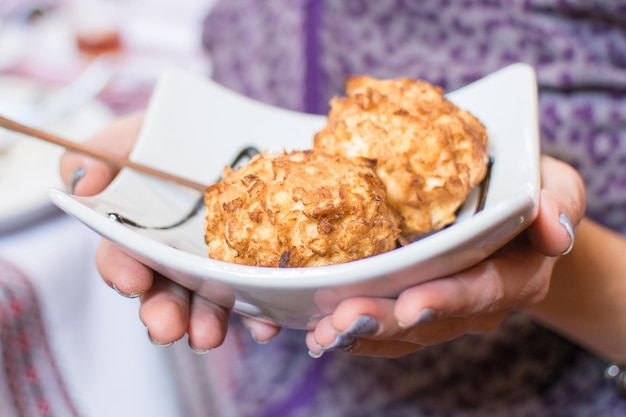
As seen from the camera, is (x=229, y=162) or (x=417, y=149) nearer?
(x=417, y=149)

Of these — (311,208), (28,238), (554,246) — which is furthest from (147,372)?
(554,246)

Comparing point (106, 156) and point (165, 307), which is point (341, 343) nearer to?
point (165, 307)

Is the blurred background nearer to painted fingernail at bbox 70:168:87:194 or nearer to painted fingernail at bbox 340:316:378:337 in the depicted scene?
painted fingernail at bbox 70:168:87:194

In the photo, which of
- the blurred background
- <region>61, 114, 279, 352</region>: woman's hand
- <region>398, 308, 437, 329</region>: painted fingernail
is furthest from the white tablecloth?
<region>398, 308, 437, 329</region>: painted fingernail

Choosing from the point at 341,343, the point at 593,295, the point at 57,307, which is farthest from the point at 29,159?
the point at 593,295

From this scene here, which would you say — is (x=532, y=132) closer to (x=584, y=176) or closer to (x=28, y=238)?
(x=584, y=176)

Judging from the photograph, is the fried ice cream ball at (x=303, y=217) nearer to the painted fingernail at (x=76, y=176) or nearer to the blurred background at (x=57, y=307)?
the painted fingernail at (x=76, y=176)
